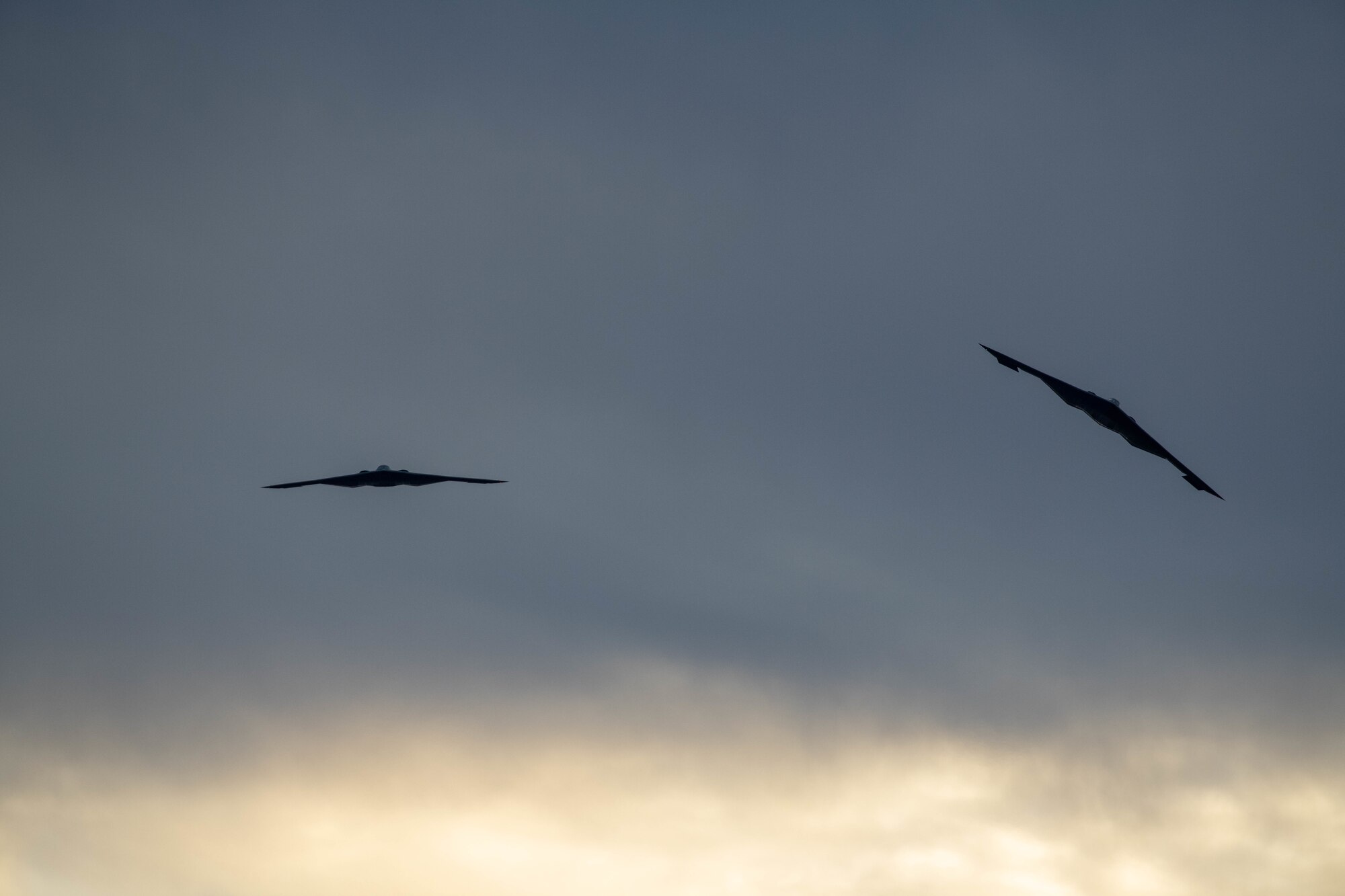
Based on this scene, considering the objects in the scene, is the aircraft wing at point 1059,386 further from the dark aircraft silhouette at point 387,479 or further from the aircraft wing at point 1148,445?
the dark aircraft silhouette at point 387,479

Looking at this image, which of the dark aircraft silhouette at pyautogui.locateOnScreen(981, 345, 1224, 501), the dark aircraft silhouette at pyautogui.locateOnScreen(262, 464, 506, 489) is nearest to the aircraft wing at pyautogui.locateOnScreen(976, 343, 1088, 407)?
the dark aircraft silhouette at pyautogui.locateOnScreen(981, 345, 1224, 501)

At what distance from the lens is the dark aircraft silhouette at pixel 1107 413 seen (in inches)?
3169

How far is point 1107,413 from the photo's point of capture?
270 feet

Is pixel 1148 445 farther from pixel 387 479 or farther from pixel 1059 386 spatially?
pixel 387 479

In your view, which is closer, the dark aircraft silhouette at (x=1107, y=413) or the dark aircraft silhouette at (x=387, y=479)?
the dark aircraft silhouette at (x=1107, y=413)

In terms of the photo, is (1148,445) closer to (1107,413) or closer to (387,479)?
(1107,413)

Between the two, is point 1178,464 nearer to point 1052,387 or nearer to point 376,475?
point 1052,387

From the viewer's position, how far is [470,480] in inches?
3765

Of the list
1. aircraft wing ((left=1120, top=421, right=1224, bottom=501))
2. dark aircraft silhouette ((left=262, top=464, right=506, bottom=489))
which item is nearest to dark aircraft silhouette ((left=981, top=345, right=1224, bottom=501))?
aircraft wing ((left=1120, top=421, right=1224, bottom=501))

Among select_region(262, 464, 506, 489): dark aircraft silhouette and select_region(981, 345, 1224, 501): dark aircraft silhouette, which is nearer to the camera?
select_region(981, 345, 1224, 501): dark aircraft silhouette

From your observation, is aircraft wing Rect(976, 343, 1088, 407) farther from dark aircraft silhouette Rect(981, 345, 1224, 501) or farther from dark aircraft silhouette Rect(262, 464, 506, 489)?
dark aircraft silhouette Rect(262, 464, 506, 489)

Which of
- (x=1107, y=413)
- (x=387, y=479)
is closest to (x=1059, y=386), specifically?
(x=1107, y=413)

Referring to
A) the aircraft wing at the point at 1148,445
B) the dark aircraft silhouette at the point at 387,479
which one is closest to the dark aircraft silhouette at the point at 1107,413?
the aircraft wing at the point at 1148,445

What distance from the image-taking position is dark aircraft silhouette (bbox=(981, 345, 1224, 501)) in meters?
80.5
